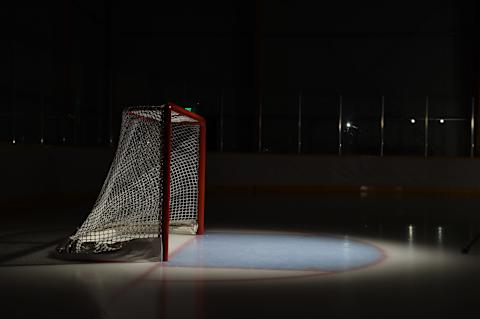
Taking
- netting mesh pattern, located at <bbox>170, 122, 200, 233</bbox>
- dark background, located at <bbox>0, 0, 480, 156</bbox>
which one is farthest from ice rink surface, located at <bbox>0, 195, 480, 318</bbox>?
dark background, located at <bbox>0, 0, 480, 156</bbox>

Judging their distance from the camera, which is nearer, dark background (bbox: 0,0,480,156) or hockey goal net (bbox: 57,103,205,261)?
hockey goal net (bbox: 57,103,205,261)

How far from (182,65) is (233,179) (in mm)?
4775

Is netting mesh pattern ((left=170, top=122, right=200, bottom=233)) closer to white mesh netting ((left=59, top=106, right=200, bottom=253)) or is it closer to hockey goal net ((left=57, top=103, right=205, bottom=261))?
hockey goal net ((left=57, top=103, right=205, bottom=261))

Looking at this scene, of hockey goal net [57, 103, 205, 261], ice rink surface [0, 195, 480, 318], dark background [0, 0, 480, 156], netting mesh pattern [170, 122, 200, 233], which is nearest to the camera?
ice rink surface [0, 195, 480, 318]

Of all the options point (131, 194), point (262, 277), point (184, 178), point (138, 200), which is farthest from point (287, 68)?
point (262, 277)

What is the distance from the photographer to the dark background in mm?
17859

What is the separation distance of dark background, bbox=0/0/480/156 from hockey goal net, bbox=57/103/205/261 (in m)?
8.04

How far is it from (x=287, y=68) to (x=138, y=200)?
37.1 feet

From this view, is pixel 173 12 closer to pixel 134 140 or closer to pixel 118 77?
pixel 118 77

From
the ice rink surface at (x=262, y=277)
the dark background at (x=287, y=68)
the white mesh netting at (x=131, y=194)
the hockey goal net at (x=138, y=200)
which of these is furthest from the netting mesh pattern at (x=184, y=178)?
the dark background at (x=287, y=68)

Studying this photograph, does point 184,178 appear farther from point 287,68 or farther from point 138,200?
point 287,68

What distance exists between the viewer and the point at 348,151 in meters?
17.6

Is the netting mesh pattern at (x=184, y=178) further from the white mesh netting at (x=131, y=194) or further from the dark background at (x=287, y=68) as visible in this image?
the dark background at (x=287, y=68)

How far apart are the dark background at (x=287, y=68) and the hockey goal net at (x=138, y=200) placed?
804 centimetres
